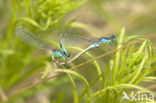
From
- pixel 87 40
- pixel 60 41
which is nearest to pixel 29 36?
pixel 60 41

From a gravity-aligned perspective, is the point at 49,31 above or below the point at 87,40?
above

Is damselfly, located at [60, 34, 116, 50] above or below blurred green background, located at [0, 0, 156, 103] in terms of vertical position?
below

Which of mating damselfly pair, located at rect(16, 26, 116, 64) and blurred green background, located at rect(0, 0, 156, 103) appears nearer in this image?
mating damselfly pair, located at rect(16, 26, 116, 64)

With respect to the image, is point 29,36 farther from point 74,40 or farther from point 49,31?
point 49,31

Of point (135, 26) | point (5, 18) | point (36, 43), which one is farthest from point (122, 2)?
point (36, 43)

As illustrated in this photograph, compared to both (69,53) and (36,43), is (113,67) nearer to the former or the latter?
(69,53)

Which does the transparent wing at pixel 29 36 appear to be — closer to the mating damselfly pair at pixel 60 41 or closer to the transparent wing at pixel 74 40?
the mating damselfly pair at pixel 60 41

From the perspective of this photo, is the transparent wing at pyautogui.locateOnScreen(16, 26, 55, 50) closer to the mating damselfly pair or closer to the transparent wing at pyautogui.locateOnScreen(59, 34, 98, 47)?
the mating damselfly pair

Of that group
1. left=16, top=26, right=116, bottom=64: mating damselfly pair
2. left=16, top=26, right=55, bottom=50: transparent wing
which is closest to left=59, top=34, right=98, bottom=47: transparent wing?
left=16, top=26, right=116, bottom=64: mating damselfly pair

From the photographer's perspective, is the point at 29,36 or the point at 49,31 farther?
the point at 49,31
